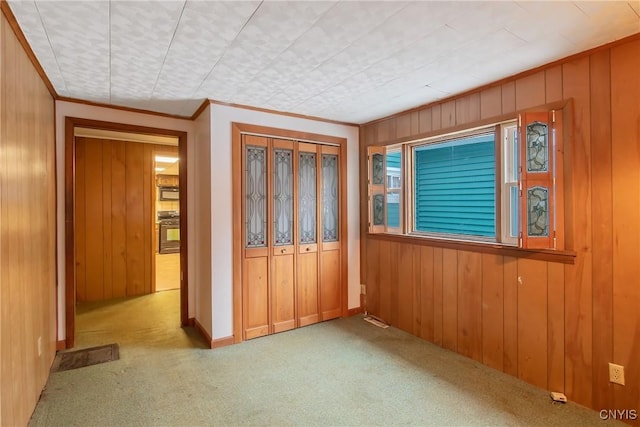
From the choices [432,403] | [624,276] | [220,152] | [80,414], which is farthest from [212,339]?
[624,276]

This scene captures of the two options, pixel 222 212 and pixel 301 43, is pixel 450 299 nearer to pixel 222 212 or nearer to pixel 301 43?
pixel 222 212

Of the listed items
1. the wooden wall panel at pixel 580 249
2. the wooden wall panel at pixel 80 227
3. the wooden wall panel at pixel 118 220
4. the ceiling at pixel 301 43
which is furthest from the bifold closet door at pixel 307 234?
the wooden wall panel at pixel 80 227

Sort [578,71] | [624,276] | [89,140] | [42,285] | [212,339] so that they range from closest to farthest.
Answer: [624,276]
[578,71]
[42,285]
[212,339]
[89,140]

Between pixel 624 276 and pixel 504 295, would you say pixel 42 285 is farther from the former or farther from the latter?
pixel 624 276

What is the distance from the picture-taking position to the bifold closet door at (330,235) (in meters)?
3.88

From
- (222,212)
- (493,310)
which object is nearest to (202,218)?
(222,212)

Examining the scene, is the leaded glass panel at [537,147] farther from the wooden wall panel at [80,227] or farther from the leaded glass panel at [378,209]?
the wooden wall panel at [80,227]

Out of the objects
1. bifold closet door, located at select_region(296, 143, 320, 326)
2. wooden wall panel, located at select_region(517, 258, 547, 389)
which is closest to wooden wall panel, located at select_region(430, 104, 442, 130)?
bifold closet door, located at select_region(296, 143, 320, 326)

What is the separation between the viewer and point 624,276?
6.66 ft

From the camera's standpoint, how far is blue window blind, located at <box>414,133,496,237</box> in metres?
3.06

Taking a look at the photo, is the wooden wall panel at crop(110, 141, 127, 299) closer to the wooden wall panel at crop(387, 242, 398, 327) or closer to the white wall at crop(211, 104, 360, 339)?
the white wall at crop(211, 104, 360, 339)

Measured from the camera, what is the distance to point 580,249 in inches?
87.1

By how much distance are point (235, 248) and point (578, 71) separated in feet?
10.2

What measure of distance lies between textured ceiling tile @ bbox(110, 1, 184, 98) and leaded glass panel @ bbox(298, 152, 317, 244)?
1.69 meters
